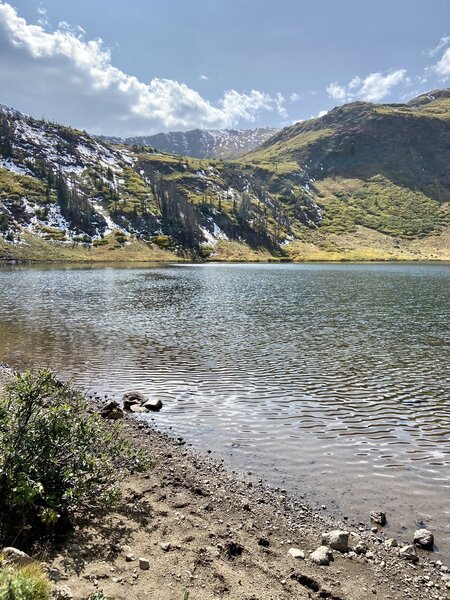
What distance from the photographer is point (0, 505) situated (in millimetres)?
9789

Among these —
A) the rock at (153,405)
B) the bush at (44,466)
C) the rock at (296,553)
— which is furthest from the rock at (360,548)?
the rock at (153,405)

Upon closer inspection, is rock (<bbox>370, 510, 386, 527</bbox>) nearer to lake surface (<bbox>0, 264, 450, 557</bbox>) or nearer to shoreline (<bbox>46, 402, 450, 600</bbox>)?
lake surface (<bbox>0, 264, 450, 557</bbox>)

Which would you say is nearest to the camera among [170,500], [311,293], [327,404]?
[170,500]

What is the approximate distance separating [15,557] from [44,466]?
2.35 meters

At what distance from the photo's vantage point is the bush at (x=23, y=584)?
6719mm

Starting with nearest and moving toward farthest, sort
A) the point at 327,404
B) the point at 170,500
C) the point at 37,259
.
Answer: the point at 170,500 → the point at 327,404 → the point at 37,259

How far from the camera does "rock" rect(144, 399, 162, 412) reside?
74.4 feet

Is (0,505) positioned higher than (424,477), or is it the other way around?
(0,505)

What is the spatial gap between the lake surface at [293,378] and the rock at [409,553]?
0.99 meters

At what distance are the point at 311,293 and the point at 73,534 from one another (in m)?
71.6

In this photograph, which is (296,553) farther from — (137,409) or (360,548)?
(137,409)

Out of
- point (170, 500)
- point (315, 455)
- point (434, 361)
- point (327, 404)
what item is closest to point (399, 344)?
point (434, 361)

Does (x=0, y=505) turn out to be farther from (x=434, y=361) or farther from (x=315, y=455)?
(x=434, y=361)

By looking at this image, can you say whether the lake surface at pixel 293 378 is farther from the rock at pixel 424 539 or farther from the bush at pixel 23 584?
the bush at pixel 23 584
